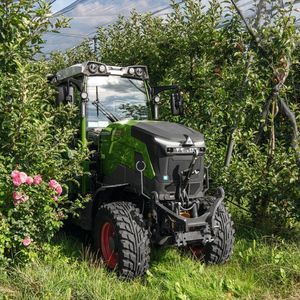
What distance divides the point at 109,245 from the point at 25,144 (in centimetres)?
131

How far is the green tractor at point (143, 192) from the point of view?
4375 millimetres

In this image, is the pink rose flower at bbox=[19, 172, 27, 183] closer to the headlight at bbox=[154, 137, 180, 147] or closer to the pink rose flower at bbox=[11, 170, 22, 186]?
the pink rose flower at bbox=[11, 170, 22, 186]

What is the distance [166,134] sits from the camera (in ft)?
15.2

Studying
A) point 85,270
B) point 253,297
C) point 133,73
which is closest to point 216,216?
point 253,297

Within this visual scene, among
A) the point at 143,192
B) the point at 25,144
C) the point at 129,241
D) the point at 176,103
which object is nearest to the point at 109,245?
the point at 129,241

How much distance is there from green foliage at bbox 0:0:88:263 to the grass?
1.02 feet

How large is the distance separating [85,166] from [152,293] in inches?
81.7

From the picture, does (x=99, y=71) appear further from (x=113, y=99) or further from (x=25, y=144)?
(x=25, y=144)

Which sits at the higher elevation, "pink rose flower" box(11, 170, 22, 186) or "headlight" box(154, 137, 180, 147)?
"headlight" box(154, 137, 180, 147)

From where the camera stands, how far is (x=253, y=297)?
4020mm

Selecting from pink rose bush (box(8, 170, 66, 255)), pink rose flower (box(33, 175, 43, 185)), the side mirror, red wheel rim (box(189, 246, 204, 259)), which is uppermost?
the side mirror

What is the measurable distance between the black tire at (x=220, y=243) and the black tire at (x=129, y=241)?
718 millimetres

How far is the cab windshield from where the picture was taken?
225 inches

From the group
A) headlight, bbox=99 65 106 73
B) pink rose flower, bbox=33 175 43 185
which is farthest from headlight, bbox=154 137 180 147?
headlight, bbox=99 65 106 73
